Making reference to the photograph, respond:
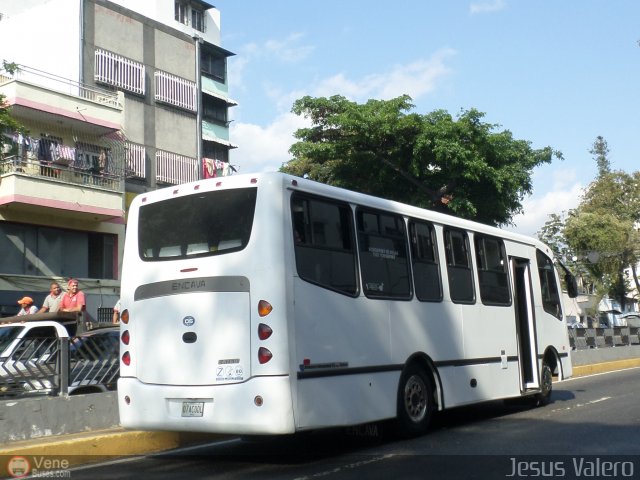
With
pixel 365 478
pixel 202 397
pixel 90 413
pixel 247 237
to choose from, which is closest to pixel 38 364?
pixel 90 413

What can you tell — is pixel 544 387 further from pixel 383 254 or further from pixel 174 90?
pixel 174 90

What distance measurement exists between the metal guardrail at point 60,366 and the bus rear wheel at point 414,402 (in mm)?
3865

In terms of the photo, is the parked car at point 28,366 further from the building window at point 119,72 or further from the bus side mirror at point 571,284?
the building window at point 119,72

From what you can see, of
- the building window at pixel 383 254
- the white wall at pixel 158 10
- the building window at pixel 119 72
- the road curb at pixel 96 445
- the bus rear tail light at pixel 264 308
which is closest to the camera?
the bus rear tail light at pixel 264 308

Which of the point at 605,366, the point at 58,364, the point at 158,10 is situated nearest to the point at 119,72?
the point at 158,10

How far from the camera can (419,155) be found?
28.4 meters

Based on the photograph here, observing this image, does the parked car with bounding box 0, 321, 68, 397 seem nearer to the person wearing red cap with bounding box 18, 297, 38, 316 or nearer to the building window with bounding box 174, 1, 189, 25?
the person wearing red cap with bounding box 18, 297, 38, 316

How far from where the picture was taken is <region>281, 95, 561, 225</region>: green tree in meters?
28.1

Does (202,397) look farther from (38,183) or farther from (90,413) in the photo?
(38,183)

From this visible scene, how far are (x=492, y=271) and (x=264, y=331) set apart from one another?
17.8 feet

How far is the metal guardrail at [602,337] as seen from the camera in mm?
23672

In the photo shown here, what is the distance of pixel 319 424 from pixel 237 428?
0.84 meters

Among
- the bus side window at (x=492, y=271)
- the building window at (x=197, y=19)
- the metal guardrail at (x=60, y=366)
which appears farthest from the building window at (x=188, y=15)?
the metal guardrail at (x=60, y=366)

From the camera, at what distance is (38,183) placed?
27.5 metres
